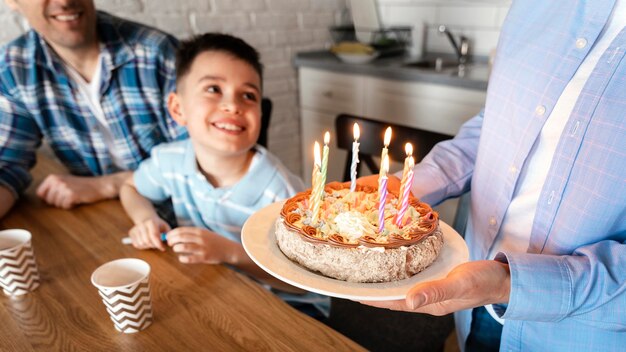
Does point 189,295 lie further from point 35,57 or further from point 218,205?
point 35,57

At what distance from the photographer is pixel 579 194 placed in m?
0.73

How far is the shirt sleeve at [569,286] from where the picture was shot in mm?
665

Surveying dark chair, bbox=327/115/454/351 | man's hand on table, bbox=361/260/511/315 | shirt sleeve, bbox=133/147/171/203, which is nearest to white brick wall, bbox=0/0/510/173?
shirt sleeve, bbox=133/147/171/203

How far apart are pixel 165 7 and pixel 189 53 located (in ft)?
4.28

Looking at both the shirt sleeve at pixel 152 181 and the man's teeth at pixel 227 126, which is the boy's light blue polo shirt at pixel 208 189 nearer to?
the shirt sleeve at pixel 152 181

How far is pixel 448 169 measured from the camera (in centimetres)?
104

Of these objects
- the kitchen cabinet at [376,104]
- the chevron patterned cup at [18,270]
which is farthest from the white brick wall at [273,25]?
the chevron patterned cup at [18,270]

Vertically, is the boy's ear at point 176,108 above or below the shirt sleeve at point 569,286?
above

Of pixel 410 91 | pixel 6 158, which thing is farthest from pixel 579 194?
pixel 410 91

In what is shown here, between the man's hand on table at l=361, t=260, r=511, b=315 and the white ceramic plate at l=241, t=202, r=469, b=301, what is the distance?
0.04 meters

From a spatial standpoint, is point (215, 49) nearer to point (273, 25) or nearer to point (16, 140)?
point (16, 140)

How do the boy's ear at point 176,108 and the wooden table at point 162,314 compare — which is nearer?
the wooden table at point 162,314

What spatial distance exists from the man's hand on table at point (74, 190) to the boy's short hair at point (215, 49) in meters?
0.39

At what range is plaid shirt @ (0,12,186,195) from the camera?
139cm
